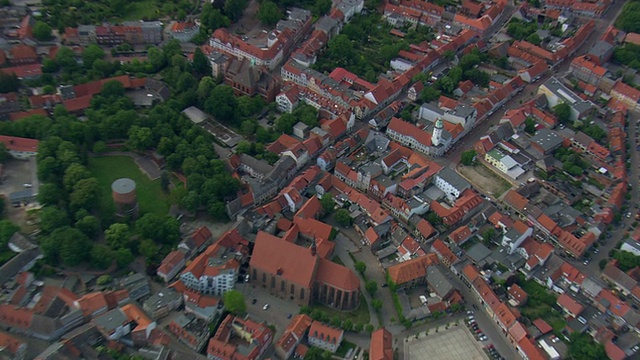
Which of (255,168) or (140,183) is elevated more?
(255,168)

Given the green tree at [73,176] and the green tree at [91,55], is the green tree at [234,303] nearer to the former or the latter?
the green tree at [73,176]

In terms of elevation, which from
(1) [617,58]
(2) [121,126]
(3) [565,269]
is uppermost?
(1) [617,58]

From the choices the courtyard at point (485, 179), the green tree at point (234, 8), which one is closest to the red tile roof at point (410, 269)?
the courtyard at point (485, 179)

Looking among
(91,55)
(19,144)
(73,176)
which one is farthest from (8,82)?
(73,176)

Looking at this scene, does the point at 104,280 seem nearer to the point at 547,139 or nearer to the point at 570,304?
the point at 570,304

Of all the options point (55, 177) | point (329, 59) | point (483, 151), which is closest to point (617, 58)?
point (483, 151)

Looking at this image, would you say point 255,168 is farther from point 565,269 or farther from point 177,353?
point 565,269

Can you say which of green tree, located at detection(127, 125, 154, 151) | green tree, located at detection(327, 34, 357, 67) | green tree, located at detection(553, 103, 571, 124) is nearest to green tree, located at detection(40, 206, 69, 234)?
green tree, located at detection(127, 125, 154, 151)
